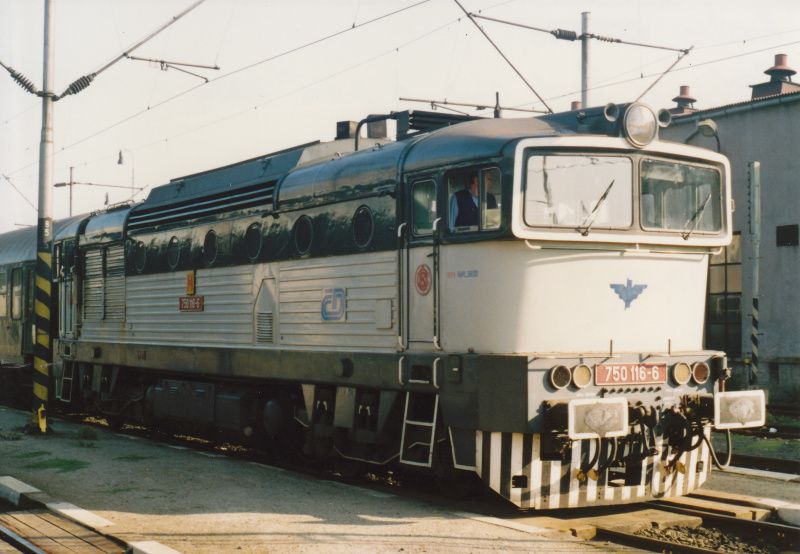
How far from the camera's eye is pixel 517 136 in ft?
29.1

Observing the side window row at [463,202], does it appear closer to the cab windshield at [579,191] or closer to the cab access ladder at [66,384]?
the cab windshield at [579,191]

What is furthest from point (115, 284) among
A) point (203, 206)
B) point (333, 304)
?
point (333, 304)

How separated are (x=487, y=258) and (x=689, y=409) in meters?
2.39

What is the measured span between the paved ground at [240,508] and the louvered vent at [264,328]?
4.97 feet

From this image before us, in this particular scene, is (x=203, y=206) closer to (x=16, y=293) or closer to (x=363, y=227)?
(x=363, y=227)

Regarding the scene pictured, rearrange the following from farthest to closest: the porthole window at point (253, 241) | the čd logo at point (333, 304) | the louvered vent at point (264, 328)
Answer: the porthole window at point (253, 241), the louvered vent at point (264, 328), the čd logo at point (333, 304)

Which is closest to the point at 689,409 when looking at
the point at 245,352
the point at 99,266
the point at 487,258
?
the point at 487,258

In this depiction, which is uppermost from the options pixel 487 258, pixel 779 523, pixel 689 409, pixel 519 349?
pixel 487 258

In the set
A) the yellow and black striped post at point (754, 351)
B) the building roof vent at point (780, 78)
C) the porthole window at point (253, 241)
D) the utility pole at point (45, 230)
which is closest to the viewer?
the porthole window at point (253, 241)

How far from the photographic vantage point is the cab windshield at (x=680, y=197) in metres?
9.36

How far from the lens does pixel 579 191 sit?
29.6 feet

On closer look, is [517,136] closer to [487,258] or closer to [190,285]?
[487,258]

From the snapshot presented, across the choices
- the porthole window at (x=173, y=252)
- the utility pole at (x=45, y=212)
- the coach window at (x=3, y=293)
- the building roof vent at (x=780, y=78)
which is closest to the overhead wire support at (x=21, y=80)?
the utility pole at (x=45, y=212)

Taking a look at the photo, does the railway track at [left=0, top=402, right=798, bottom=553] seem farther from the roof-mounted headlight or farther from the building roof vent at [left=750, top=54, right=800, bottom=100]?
the building roof vent at [left=750, top=54, right=800, bottom=100]
